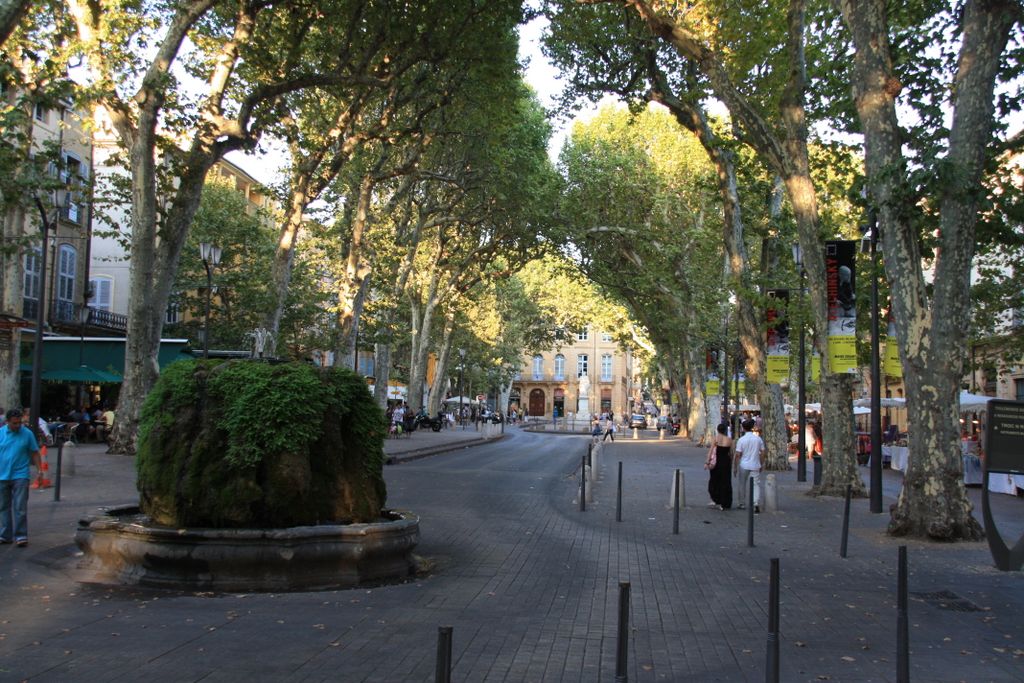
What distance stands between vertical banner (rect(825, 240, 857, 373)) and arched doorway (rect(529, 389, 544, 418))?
92853 mm

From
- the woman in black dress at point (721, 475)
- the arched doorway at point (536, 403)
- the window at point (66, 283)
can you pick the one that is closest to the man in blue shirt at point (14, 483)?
the woman in black dress at point (721, 475)

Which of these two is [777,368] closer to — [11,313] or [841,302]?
[841,302]

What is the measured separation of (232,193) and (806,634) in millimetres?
38425

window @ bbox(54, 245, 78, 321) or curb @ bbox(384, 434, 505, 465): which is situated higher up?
window @ bbox(54, 245, 78, 321)

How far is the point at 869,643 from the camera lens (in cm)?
657

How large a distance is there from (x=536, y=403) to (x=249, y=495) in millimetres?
102101

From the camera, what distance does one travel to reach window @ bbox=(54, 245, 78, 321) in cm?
3575

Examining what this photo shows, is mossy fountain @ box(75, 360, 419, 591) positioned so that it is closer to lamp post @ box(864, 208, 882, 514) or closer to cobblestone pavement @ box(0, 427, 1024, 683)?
cobblestone pavement @ box(0, 427, 1024, 683)

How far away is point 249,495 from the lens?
8312 mm

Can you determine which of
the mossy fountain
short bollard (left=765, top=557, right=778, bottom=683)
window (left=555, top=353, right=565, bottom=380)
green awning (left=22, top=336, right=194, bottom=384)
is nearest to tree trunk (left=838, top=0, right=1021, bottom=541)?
the mossy fountain

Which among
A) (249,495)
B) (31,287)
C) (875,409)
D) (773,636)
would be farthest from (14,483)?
(31,287)

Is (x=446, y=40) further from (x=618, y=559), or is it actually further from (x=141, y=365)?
(x=618, y=559)

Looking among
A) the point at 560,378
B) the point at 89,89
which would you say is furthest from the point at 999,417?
the point at 560,378

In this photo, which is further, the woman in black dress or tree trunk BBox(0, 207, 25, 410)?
tree trunk BBox(0, 207, 25, 410)
